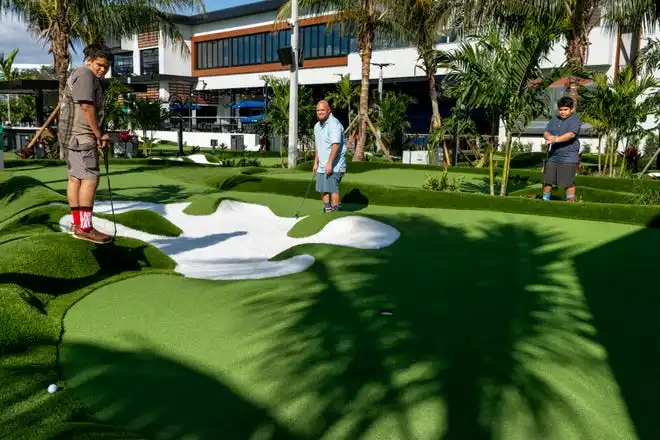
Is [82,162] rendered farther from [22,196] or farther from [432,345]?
[22,196]

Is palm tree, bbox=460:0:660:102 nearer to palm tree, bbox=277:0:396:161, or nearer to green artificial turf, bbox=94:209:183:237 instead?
palm tree, bbox=277:0:396:161

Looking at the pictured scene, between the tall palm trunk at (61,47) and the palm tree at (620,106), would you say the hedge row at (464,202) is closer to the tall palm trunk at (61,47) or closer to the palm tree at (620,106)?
the palm tree at (620,106)

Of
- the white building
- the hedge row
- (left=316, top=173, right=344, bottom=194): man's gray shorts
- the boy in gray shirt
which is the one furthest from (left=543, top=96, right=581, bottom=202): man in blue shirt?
the white building

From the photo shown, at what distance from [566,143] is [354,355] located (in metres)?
7.14

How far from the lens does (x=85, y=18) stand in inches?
738

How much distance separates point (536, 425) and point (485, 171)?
13.5 metres

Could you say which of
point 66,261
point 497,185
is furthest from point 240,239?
point 497,185

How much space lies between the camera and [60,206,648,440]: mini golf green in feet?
8.95

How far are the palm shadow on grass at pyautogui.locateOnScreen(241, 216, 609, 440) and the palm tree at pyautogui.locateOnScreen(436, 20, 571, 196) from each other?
16.2 ft

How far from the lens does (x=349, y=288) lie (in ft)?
16.3

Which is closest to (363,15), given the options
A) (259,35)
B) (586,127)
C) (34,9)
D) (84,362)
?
(34,9)

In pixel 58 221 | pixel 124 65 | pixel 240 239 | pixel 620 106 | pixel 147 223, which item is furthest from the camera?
pixel 124 65

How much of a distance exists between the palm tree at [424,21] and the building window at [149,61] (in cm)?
3645

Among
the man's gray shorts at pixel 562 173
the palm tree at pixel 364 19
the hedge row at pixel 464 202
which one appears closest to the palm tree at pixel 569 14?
the palm tree at pixel 364 19
